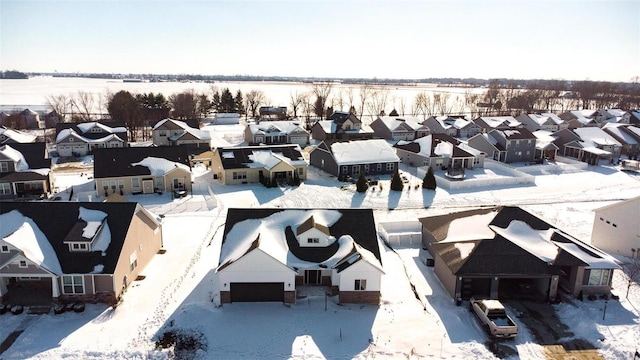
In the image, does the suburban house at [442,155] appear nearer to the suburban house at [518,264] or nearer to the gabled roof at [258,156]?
the gabled roof at [258,156]

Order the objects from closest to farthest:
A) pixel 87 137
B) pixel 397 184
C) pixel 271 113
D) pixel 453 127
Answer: pixel 397 184, pixel 87 137, pixel 453 127, pixel 271 113

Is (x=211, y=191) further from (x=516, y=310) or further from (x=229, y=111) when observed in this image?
(x=229, y=111)

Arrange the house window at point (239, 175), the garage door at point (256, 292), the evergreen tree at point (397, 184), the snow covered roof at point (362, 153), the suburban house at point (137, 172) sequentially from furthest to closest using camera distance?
the snow covered roof at point (362, 153)
the house window at point (239, 175)
the evergreen tree at point (397, 184)
the suburban house at point (137, 172)
the garage door at point (256, 292)

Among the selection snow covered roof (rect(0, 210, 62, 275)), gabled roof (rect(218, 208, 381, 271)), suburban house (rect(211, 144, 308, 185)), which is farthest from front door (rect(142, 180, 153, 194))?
gabled roof (rect(218, 208, 381, 271))

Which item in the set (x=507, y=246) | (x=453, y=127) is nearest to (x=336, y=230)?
(x=507, y=246)

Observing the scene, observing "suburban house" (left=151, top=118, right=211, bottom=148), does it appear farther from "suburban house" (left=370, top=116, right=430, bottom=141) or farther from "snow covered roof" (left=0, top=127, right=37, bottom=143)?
"suburban house" (left=370, top=116, right=430, bottom=141)

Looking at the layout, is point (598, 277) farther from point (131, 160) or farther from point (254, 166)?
point (131, 160)

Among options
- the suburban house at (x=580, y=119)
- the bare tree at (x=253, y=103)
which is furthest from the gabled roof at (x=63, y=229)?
the bare tree at (x=253, y=103)
